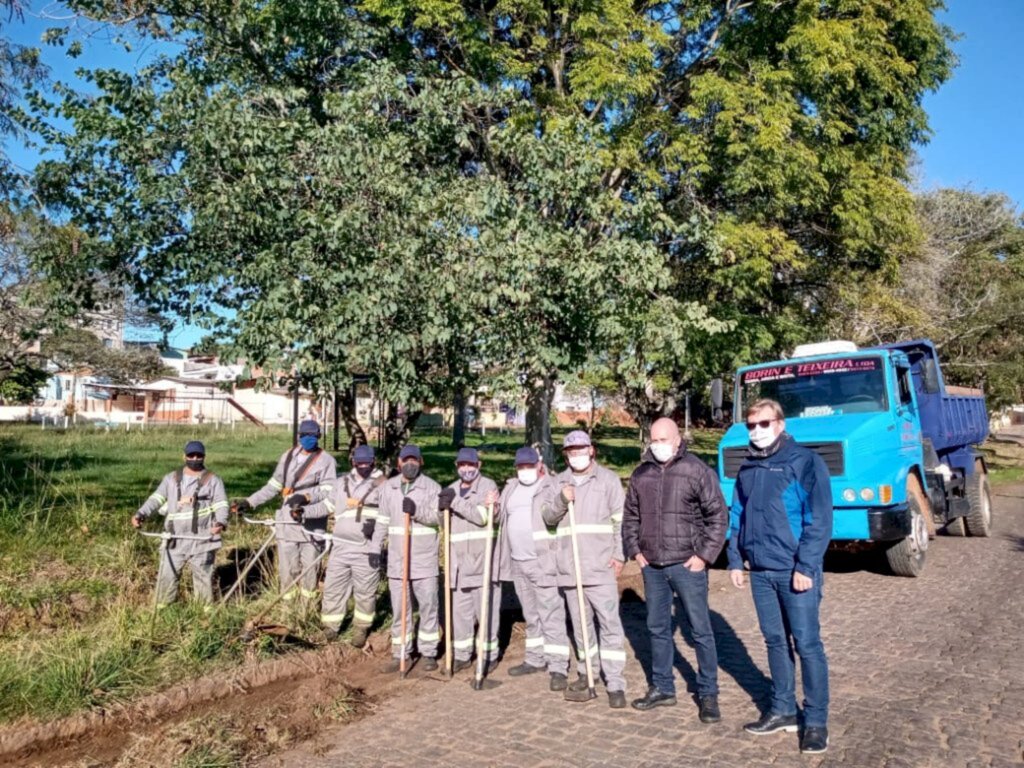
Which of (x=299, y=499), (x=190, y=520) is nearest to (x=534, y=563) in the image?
(x=299, y=499)

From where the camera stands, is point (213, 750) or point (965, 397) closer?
point (213, 750)

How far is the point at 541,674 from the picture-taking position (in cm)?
691

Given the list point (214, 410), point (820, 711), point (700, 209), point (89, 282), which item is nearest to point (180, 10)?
point (89, 282)

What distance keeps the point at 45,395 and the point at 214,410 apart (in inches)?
651

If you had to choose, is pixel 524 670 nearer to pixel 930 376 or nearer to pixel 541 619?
pixel 541 619

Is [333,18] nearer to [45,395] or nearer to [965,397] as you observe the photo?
[965,397]

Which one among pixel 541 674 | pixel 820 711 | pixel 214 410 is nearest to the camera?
pixel 820 711

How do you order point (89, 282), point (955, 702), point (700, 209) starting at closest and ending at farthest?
point (955, 702)
point (89, 282)
point (700, 209)

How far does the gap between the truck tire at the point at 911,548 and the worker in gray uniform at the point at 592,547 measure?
18.2ft

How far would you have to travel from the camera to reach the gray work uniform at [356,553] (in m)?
7.56

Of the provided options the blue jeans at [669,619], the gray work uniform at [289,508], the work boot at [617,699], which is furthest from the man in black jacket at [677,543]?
the gray work uniform at [289,508]

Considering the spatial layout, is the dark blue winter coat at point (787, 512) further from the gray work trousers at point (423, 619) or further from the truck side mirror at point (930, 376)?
the truck side mirror at point (930, 376)

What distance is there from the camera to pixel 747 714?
5766 mm

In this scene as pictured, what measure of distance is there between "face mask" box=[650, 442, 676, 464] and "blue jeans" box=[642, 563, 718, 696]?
Result: 70cm
